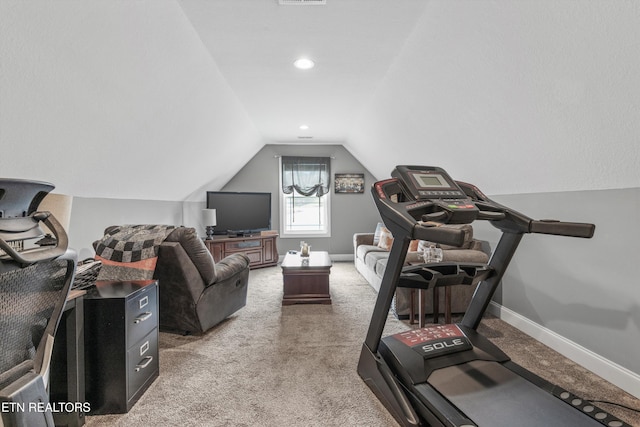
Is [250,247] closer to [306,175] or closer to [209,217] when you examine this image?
[209,217]

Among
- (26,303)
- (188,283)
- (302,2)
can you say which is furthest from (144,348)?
(302,2)

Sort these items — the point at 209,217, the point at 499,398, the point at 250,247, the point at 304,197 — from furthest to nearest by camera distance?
1. the point at 304,197
2. the point at 250,247
3. the point at 209,217
4. the point at 499,398

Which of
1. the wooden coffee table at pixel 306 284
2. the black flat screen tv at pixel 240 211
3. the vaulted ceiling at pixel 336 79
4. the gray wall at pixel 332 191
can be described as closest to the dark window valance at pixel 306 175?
the gray wall at pixel 332 191

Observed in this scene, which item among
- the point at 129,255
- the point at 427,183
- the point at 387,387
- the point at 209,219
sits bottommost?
the point at 387,387

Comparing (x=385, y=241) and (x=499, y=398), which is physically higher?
(x=385, y=241)

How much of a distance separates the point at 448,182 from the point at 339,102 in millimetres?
2696

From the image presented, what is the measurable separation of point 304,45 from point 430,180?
1.69 m

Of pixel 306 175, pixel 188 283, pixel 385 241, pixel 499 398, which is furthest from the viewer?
pixel 306 175

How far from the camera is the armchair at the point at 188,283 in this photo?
2.45 meters

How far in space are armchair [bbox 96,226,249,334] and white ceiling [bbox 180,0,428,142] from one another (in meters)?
1.57

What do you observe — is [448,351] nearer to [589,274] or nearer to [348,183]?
[589,274]

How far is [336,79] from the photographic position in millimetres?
3248

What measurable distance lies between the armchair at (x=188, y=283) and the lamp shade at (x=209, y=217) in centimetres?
250

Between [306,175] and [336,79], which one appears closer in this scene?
[336,79]
